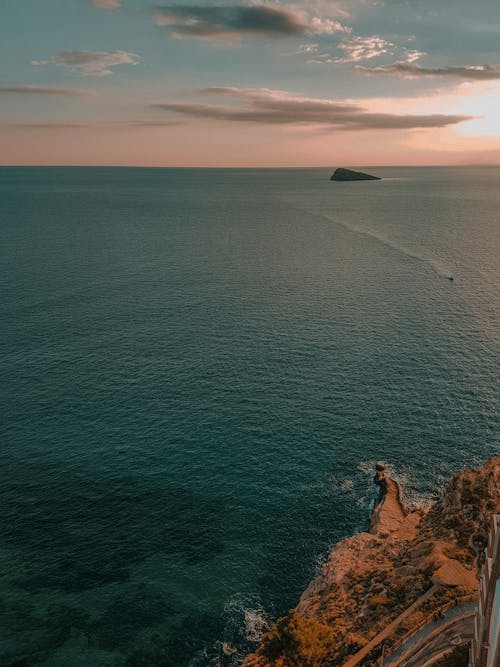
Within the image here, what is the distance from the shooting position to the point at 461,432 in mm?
89875

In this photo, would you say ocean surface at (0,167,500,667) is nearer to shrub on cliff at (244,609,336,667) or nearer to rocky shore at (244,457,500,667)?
rocky shore at (244,457,500,667)

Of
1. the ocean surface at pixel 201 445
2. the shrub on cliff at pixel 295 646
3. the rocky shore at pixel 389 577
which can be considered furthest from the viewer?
the ocean surface at pixel 201 445

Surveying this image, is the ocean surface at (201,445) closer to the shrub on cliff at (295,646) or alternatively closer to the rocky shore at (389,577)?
the rocky shore at (389,577)

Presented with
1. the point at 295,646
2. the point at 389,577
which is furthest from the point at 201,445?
the point at 295,646

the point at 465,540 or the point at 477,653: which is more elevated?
the point at 477,653

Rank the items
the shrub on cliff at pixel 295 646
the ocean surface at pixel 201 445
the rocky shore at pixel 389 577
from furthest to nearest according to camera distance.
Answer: the ocean surface at pixel 201 445 < the rocky shore at pixel 389 577 < the shrub on cliff at pixel 295 646

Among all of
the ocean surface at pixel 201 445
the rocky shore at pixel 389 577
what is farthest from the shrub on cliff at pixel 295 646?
the ocean surface at pixel 201 445

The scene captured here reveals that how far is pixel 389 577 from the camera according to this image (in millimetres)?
59750

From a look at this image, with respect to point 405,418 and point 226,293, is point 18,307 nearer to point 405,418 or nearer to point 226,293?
point 226,293

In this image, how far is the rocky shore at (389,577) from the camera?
1991 inches

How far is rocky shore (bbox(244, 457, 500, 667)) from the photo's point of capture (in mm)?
50562

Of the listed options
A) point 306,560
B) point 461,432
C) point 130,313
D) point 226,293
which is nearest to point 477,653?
point 306,560

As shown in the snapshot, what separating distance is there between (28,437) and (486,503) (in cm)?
7379

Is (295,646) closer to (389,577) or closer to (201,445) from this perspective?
(389,577)
